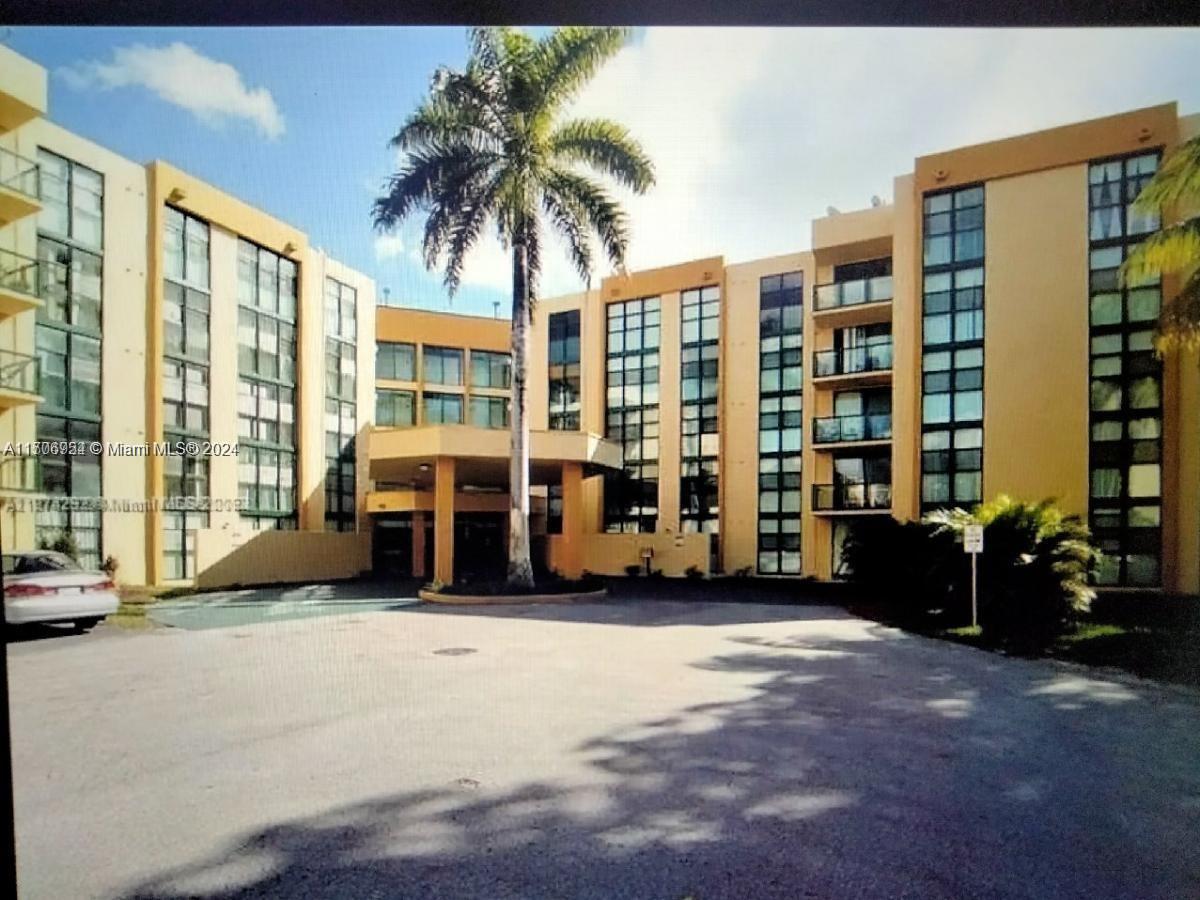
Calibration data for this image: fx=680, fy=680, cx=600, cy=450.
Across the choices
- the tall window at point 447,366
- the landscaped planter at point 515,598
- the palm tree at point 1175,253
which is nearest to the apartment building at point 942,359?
the palm tree at point 1175,253

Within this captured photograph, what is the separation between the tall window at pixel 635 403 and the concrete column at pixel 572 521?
893mm

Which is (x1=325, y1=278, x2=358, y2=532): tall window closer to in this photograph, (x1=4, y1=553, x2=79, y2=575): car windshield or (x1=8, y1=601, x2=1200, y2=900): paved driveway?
(x1=8, y1=601, x2=1200, y2=900): paved driveway

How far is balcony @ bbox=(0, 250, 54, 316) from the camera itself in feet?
7.34

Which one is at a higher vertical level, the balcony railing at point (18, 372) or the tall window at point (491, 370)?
the tall window at point (491, 370)

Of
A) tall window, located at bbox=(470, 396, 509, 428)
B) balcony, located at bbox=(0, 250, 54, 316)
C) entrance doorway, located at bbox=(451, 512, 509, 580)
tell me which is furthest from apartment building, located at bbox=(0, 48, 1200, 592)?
entrance doorway, located at bbox=(451, 512, 509, 580)

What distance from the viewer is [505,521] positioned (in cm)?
1745

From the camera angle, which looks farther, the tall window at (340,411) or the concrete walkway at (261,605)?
the tall window at (340,411)

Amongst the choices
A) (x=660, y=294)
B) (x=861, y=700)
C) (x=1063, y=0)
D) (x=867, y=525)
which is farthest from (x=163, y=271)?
(x=867, y=525)

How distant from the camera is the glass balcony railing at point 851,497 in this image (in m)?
6.19

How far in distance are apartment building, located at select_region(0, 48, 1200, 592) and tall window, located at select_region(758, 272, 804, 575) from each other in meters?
0.04

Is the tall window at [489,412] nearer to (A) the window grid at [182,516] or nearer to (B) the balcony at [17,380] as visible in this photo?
(A) the window grid at [182,516]

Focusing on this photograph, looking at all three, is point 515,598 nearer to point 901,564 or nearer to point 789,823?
point 901,564

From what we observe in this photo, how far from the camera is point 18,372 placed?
231 centimetres

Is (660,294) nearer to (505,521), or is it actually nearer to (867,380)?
(867,380)
